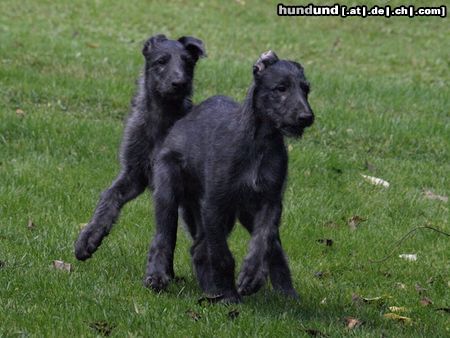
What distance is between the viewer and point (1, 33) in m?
16.0

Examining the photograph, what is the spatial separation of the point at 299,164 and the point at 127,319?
5030 mm

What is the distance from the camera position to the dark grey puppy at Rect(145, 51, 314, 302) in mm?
5941

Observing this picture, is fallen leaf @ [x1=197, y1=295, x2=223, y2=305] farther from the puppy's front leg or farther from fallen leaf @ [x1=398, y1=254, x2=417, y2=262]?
fallen leaf @ [x1=398, y1=254, x2=417, y2=262]

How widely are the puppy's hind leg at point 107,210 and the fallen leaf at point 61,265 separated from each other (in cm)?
14

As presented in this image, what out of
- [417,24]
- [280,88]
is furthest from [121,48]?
[280,88]

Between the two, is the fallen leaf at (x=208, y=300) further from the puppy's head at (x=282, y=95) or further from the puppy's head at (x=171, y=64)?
the puppy's head at (x=171, y=64)

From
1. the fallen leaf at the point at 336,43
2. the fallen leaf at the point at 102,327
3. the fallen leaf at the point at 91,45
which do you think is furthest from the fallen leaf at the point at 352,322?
the fallen leaf at the point at 336,43

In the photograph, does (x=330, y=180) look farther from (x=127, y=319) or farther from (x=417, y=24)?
(x=417, y=24)

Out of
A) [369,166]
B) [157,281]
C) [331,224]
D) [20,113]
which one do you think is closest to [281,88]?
[157,281]

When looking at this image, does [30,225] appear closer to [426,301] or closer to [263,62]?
[263,62]

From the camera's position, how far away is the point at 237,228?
835 cm

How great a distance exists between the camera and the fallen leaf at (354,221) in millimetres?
8703

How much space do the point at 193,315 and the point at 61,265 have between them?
1.45 metres

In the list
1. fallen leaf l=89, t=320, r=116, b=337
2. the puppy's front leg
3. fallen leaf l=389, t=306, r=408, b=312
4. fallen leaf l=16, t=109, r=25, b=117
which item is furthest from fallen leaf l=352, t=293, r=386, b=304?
fallen leaf l=16, t=109, r=25, b=117
